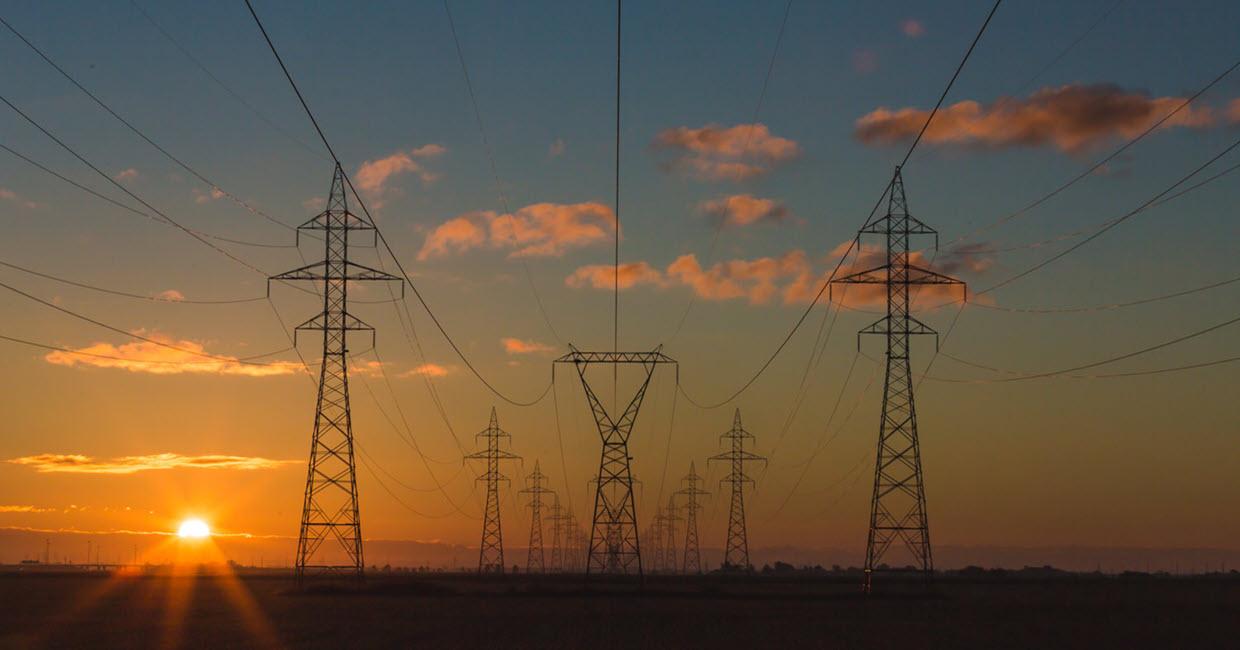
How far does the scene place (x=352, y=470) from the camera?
72.8 metres

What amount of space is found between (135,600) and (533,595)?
25740mm

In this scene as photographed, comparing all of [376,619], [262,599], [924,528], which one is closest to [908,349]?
[924,528]

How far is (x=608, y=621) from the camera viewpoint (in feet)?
199

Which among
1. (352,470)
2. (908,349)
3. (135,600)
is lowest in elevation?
(135,600)

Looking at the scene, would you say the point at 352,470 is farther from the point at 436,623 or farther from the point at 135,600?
the point at 135,600

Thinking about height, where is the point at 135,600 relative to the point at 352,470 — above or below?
below

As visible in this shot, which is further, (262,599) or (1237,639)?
(262,599)

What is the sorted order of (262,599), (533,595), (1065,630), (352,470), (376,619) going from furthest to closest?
1. (533,595)
2. (262,599)
3. (352,470)
4. (376,619)
5. (1065,630)

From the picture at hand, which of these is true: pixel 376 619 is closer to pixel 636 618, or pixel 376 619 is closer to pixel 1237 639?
pixel 636 618

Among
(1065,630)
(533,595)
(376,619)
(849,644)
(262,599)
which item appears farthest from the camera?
(533,595)

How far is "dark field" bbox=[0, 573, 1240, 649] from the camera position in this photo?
162ft

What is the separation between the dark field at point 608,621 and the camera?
162 feet

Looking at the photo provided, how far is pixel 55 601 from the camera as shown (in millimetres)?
83750

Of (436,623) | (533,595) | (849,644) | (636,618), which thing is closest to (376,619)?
(436,623)
